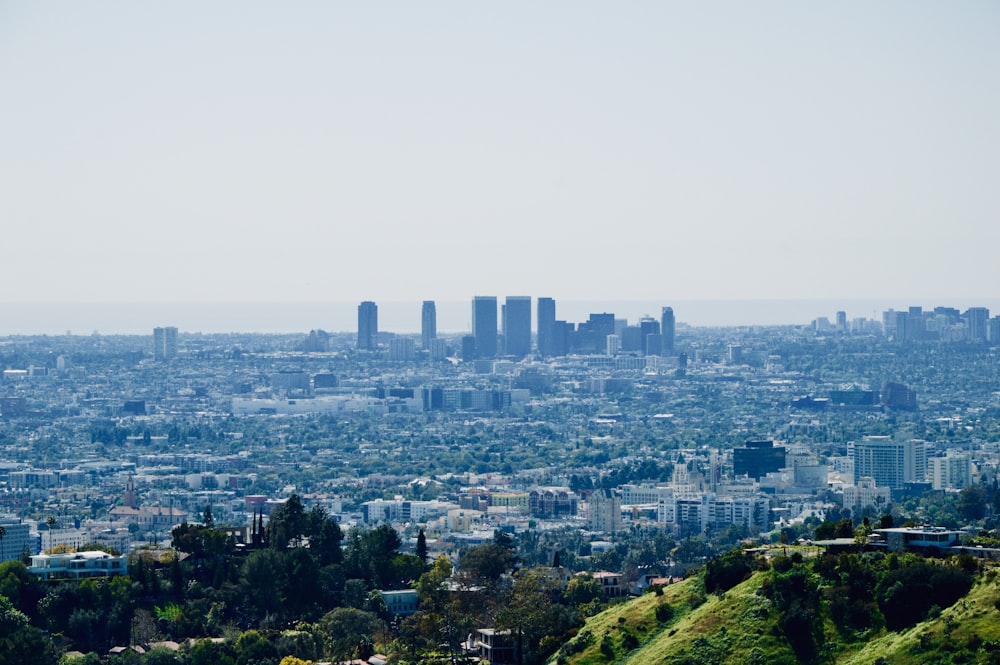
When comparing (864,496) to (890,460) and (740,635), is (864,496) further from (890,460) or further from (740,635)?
(740,635)

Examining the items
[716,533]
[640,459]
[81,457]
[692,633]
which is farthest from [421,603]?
[81,457]

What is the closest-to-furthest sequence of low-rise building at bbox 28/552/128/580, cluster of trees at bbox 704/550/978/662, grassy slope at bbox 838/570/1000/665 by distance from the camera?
grassy slope at bbox 838/570/1000/665
cluster of trees at bbox 704/550/978/662
low-rise building at bbox 28/552/128/580

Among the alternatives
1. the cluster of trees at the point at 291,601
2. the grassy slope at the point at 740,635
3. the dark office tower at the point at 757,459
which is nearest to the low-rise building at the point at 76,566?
the cluster of trees at the point at 291,601

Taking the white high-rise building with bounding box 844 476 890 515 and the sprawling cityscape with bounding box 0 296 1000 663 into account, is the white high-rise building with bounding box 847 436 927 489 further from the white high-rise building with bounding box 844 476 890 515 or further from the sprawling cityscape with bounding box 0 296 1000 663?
the white high-rise building with bounding box 844 476 890 515

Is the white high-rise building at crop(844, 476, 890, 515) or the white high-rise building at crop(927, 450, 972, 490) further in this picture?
the white high-rise building at crop(927, 450, 972, 490)

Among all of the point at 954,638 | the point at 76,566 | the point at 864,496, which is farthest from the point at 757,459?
the point at 954,638

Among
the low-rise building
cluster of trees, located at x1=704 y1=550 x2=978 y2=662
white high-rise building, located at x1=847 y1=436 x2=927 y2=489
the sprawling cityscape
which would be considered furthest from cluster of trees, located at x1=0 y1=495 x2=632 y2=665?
white high-rise building, located at x1=847 y1=436 x2=927 y2=489

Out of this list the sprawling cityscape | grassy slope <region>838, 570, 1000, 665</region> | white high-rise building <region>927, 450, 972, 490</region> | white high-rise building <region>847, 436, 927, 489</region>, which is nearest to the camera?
grassy slope <region>838, 570, 1000, 665</region>

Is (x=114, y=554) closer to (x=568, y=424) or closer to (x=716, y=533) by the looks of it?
(x=716, y=533)
